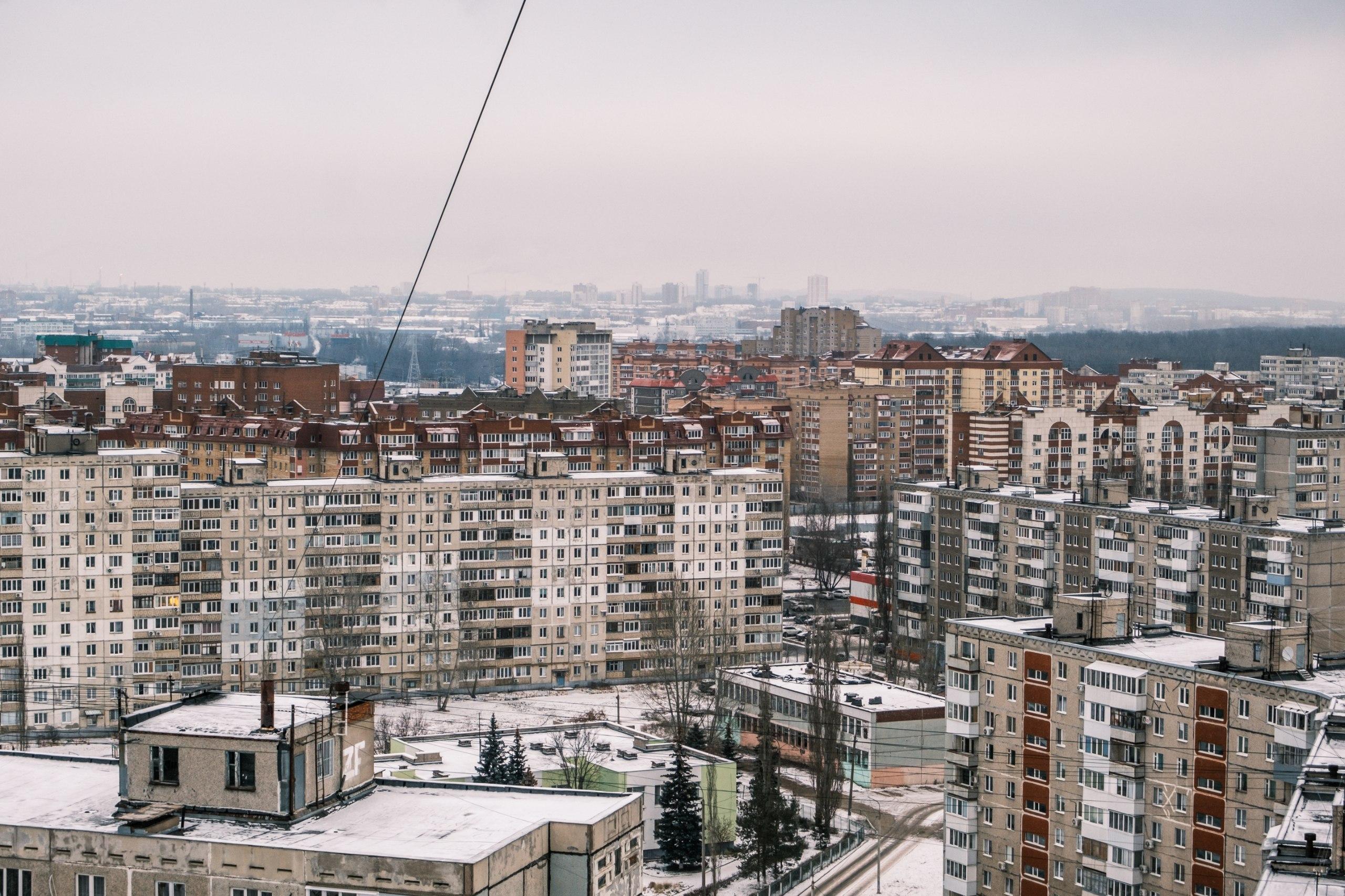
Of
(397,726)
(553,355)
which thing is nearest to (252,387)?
(553,355)

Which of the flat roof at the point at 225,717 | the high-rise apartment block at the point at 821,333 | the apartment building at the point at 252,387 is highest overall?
the high-rise apartment block at the point at 821,333

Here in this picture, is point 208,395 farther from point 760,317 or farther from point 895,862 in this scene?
point 760,317

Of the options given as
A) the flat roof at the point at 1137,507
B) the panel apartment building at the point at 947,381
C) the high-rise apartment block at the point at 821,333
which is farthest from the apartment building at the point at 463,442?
the high-rise apartment block at the point at 821,333

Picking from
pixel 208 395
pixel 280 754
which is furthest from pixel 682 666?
pixel 208 395

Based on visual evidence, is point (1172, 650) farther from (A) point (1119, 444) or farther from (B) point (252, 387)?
(B) point (252, 387)

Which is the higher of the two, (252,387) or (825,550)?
(252,387)

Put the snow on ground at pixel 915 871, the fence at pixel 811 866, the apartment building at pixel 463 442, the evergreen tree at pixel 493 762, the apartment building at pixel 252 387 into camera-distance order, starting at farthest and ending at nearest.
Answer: the apartment building at pixel 252 387, the apartment building at pixel 463 442, the evergreen tree at pixel 493 762, the fence at pixel 811 866, the snow on ground at pixel 915 871

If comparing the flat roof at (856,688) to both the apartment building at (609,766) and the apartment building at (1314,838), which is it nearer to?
the apartment building at (609,766)
